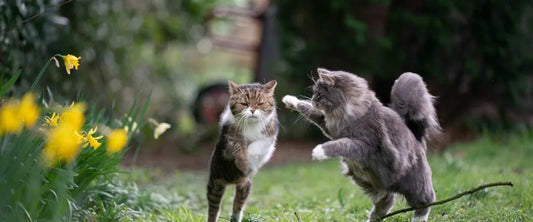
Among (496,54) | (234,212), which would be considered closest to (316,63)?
(496,54)

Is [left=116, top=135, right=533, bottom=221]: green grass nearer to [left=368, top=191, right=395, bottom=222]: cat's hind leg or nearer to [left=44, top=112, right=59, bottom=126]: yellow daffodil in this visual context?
[left=368, top=191, right=395, bottom=222]: cat's hind leg

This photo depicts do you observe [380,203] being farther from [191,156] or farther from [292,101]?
[191,156]

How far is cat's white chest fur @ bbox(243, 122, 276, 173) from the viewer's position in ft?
12.5

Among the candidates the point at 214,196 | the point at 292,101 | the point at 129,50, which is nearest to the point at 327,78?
the point at 292,101

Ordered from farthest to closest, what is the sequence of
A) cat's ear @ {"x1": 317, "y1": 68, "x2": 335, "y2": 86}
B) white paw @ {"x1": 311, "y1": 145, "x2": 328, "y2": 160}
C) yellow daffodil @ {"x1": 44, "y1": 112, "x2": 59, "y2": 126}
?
cat's ear @ {"x1": 317, "y1": 68, "x2": 335, "y2": 86} < yellow daffodil @ {"x1": 44, "y1": 112, "x2": 59, "y2": 126} < white paw @ {"x1": 311, "y1": 145, "x2": 328, "y2": 160}

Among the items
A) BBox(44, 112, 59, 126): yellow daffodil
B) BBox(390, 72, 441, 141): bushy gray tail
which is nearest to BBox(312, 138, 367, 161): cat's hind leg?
BBox(390, 72, 441, 141): bushy gray tail

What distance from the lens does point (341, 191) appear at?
532cm

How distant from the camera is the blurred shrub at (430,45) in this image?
827 cm

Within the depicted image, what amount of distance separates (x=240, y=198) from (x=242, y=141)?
41 centimetres

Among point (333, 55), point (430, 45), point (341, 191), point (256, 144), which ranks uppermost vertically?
point (256, 144)

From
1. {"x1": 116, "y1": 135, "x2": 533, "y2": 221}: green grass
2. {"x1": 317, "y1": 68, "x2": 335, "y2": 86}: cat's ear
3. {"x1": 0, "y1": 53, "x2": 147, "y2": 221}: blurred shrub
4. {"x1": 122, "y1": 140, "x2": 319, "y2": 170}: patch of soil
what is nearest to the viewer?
{"x1": 0, "y1": 53, "x2": 147, "y2": 221}: blurred shrub

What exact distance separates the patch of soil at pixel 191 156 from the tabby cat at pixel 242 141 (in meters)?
4.42

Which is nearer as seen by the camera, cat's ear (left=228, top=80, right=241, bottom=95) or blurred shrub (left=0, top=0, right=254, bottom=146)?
cat's ear (left=228, top=80, right=241, bottom=95)

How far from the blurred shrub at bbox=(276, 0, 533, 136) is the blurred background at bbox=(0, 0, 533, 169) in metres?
0.01
